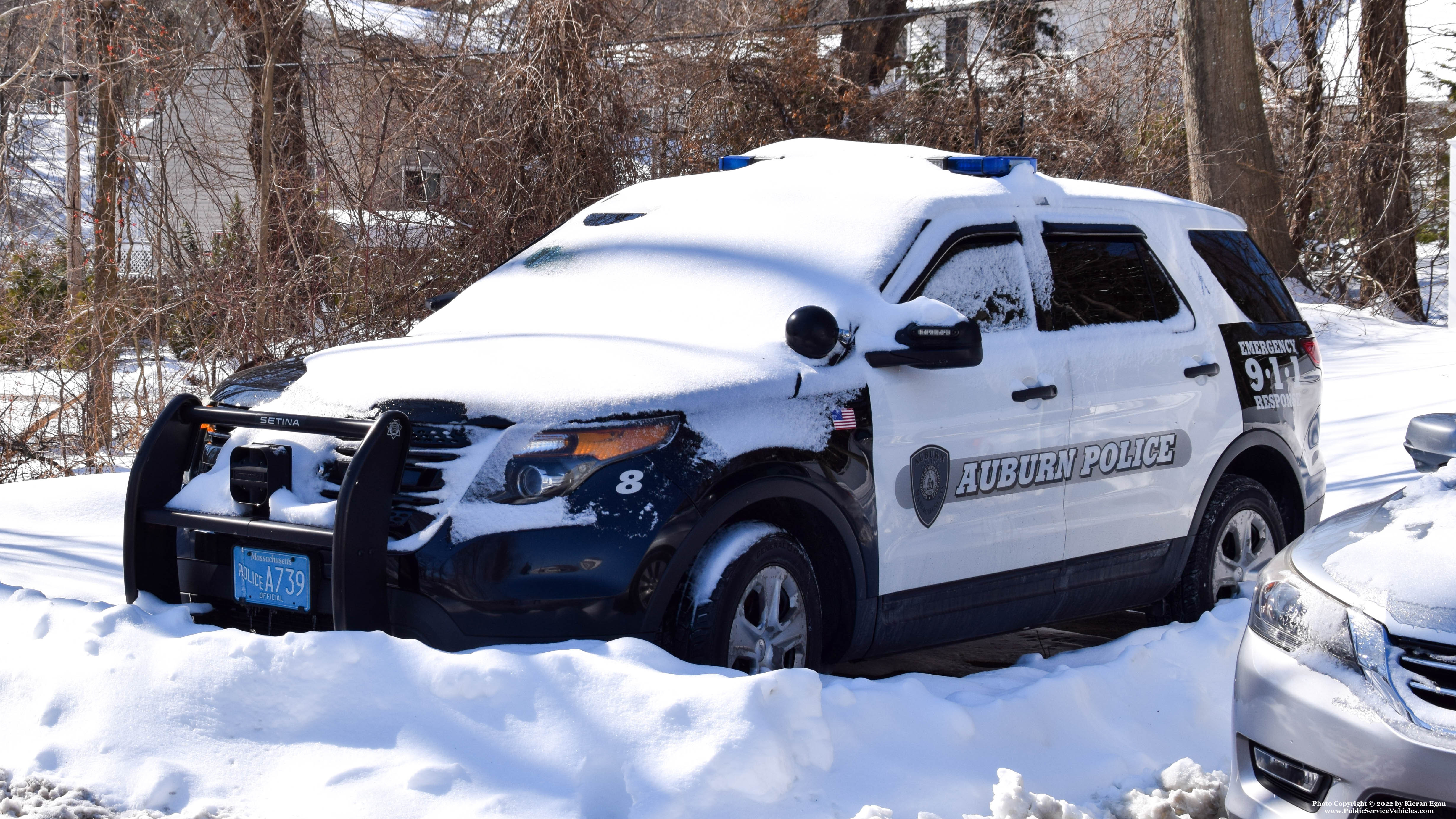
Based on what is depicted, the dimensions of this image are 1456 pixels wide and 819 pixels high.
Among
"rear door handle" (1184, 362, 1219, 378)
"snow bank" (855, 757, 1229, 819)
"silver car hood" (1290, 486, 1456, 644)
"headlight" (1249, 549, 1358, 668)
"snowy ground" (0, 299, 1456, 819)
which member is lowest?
"snow bank" (855, 757, 1229, 819)

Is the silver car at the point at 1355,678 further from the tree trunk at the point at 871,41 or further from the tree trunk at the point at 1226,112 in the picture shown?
the tree trunk at the point at 871,41

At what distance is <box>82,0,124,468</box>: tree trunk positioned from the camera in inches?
380

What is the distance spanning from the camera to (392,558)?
12.2 ft

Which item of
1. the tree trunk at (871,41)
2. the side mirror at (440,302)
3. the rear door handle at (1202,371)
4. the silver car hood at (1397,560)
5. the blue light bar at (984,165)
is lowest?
the silver car hood at (1397,560)

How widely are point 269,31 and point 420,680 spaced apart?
8.13 metres

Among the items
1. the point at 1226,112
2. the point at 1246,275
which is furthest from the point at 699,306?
the point at 1226,112

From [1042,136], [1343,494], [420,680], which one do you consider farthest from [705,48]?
[420,680]

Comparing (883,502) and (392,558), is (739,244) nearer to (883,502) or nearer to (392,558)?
(883,502)

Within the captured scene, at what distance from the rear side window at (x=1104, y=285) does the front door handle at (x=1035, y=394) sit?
27 cm

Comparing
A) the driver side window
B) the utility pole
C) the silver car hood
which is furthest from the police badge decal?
the utility pole

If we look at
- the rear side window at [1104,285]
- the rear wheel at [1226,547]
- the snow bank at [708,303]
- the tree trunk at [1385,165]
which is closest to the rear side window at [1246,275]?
the snow bank at [708,303]

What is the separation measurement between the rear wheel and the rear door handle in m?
0.47

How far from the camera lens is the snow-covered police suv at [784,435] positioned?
12.2ft

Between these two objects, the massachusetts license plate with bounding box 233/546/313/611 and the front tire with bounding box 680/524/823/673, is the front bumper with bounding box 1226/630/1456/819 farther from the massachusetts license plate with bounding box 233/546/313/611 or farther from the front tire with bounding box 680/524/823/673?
the massachusetts license plate with bounding box 233/546/313/611
